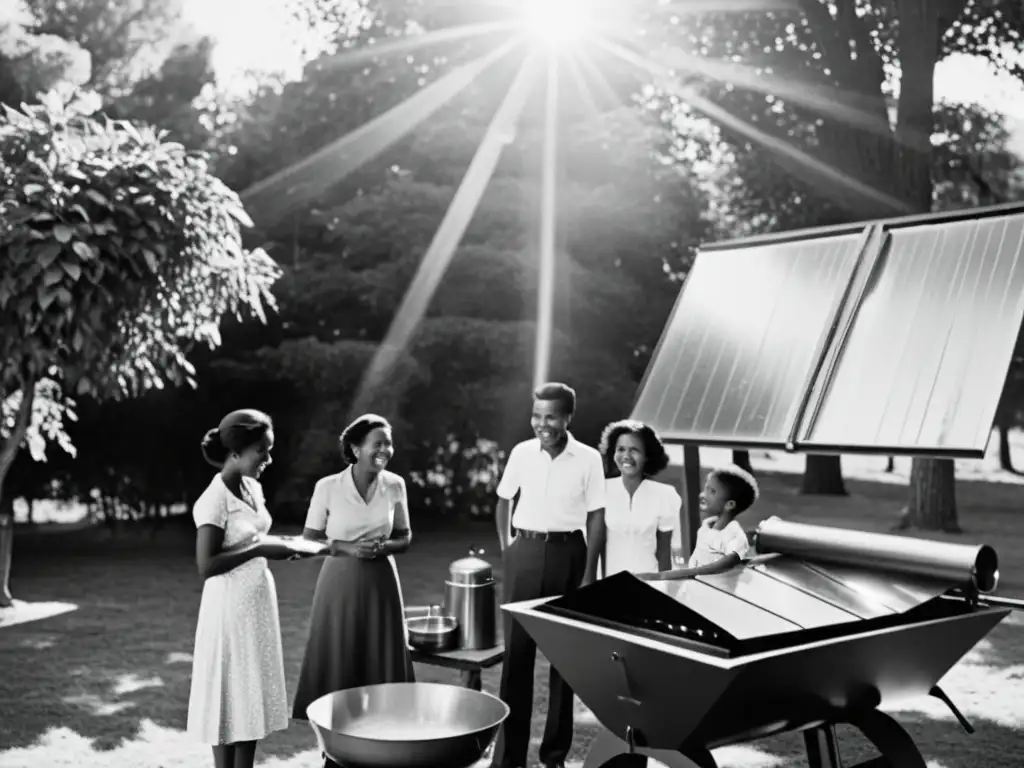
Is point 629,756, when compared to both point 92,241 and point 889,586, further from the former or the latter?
point 92,241

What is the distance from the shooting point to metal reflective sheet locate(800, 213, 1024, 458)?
4.34 m

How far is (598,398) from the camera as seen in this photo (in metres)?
14.5

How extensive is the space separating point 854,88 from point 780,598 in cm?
1408

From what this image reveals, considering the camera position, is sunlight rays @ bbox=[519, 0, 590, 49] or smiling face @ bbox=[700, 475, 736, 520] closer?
smiling face @ bbox=[700, 475, 736, 520]

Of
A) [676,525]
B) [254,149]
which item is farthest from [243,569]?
[254,149]

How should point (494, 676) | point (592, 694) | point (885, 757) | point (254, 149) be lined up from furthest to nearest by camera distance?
point (254, 149) < point (494, 676) < point (885, 757) < point (592, 694)

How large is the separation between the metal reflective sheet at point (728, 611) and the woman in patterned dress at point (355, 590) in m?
1.75

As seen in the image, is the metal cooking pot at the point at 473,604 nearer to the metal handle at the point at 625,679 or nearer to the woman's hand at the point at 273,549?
the woman's hand at the point at 273,549

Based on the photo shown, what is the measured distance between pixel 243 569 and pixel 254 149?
11896mm

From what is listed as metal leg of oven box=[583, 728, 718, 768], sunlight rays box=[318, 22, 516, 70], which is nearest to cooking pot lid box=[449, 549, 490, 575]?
metal leg of oven box=[583, 728, 718, 768]

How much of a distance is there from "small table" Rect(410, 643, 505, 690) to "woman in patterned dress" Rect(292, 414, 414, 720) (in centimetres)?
→ 18

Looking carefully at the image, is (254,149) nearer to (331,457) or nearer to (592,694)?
(331,457)

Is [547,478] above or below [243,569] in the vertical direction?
above

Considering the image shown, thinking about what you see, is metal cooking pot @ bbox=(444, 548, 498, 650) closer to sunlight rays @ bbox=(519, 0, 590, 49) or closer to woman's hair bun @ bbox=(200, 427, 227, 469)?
woman's hair bun @ bbox=(200, 427, 227, 469)
